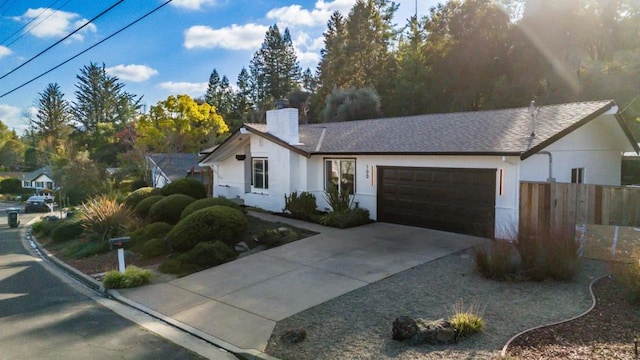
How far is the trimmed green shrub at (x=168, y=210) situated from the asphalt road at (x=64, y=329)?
17.2ft

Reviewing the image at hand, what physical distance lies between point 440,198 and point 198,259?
754 centimetres

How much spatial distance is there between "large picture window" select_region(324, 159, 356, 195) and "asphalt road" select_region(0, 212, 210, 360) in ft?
31.9

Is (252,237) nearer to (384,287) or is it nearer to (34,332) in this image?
(384,287)

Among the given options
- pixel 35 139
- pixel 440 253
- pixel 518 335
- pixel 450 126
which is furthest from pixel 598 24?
pixel 35 139

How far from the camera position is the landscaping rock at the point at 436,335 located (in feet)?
19.2

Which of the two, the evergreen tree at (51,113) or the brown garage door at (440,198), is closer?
the brown garage door at (440,198)

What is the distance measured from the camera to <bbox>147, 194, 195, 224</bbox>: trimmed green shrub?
16.2m

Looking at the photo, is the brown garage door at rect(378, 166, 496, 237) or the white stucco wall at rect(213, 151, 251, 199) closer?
the brown garage door at rect(378, 166, 496, 237)

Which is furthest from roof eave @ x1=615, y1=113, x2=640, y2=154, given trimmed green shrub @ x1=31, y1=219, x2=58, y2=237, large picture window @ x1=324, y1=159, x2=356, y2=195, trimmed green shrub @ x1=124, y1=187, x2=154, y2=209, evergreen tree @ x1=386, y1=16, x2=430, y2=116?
trimmed green shrub @ x1=31, y1=219, x2=58, y2=237

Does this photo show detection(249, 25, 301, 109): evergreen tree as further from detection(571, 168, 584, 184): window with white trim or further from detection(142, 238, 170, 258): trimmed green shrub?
detection(571, 168, 584, 184): window with white trim

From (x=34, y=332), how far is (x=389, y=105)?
117ft

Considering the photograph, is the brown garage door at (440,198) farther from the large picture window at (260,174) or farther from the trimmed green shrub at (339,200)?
the large picture window at (260,174)

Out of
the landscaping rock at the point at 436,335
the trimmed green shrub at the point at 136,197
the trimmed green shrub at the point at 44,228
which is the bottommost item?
the trimmed green shrub at the point at 44,228

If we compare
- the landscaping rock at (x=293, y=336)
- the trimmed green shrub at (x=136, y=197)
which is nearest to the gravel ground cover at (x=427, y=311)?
the landscaping rock at (x=293, y=336)
